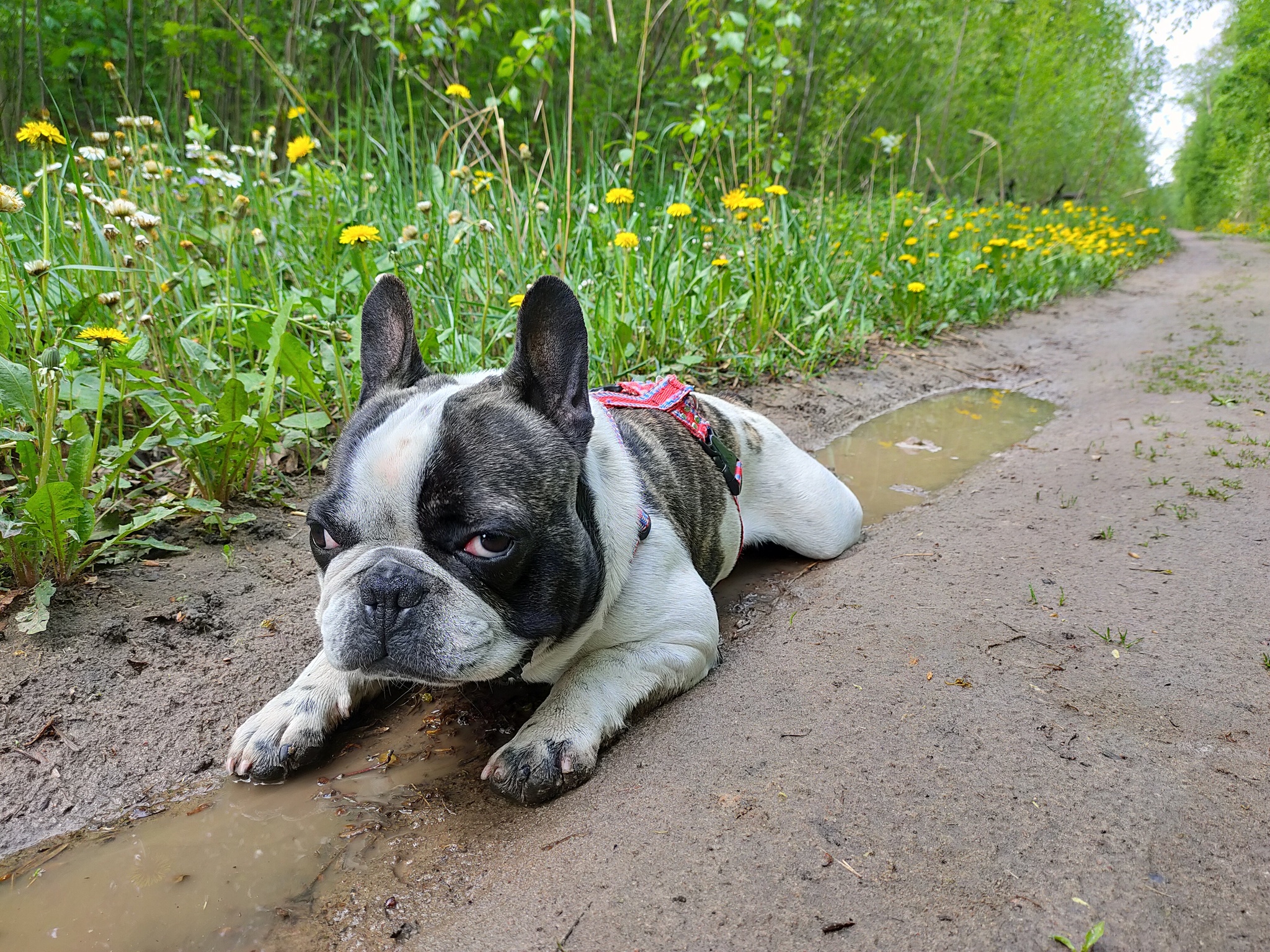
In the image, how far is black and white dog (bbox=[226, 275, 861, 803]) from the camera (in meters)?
2.01

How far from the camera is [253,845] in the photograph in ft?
6.61

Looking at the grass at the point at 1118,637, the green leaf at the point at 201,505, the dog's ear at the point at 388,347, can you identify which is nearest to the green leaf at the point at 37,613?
the green leaf at the point at 201,505

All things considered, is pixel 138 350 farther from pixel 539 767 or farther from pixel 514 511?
pixel 539 767

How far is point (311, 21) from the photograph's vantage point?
8.02 m

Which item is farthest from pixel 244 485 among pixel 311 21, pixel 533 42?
pixel 311 21

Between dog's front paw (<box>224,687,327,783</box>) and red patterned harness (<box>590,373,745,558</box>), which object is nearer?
dog's front paw (<box>224,687,327,783</box>)

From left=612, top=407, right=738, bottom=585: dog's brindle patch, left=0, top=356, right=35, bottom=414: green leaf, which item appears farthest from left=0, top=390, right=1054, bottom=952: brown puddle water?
left=0, top=356, right=35, bottom=414: green leaf

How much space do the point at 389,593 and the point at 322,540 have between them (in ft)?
1.32

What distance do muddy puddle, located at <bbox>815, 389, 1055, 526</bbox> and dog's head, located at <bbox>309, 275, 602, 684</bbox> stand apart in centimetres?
231

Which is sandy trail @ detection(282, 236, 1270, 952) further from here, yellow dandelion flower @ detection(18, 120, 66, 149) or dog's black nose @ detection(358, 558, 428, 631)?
yellow dandelion flower @ detection(18, 120, 66, 149)

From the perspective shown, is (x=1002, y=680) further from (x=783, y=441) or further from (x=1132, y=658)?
(x=783, y=441)

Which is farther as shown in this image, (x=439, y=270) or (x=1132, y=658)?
(x=439, y=270)

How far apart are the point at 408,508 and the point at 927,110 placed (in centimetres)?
1726

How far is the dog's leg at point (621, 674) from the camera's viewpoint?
211 cm
